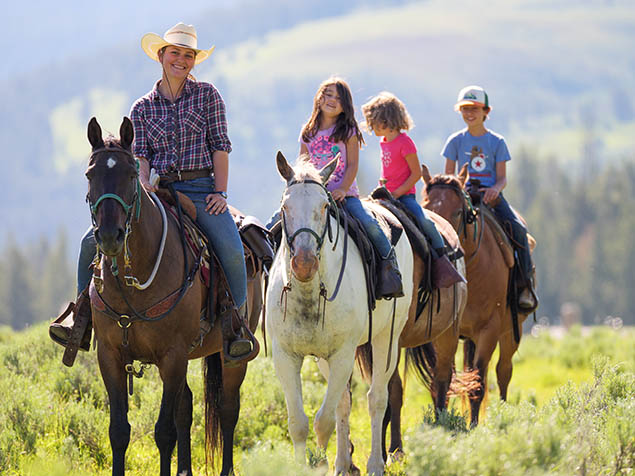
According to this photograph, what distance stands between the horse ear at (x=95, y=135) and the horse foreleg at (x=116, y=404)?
150 centimetres

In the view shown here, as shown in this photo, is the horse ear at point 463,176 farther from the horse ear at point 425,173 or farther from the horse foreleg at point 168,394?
the horse foreleg at point 168,394

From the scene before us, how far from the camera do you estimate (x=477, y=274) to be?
32.3 feet

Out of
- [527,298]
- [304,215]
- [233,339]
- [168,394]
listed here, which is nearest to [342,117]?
[304,215]

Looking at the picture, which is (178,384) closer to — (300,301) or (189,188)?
(300,301)

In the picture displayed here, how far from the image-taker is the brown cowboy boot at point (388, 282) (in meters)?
7.02

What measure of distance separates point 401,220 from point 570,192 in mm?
105122

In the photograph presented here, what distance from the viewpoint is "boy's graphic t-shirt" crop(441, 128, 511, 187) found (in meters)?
10.4

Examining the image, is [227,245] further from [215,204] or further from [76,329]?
[76,329]

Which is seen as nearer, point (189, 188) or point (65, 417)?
point (189, 188)

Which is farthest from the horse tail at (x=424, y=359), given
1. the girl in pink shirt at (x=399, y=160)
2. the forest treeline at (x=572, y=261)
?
the forest treeline at (x=572, y=261)

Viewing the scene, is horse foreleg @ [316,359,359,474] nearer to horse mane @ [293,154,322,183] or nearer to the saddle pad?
horse mane @ [293,154,322,183]

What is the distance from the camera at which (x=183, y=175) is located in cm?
699

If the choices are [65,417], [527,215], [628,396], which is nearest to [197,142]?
[65,417]

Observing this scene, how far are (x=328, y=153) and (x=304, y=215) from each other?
5.25ft
